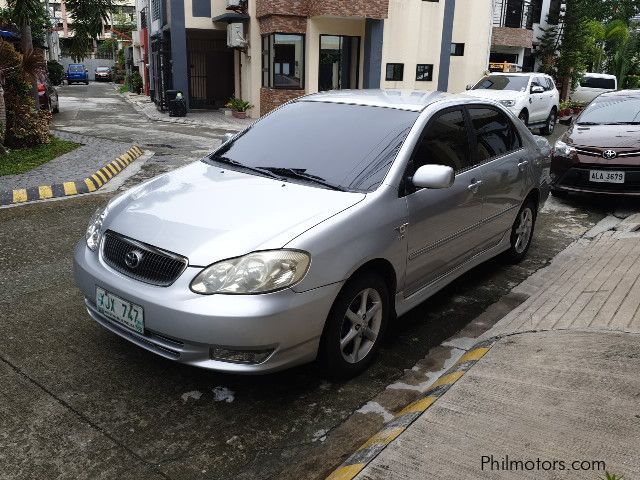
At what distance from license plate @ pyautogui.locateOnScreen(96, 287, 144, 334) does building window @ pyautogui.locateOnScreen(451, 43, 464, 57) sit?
23.7 metres

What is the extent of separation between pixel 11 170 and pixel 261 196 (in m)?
7.44

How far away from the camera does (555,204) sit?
27.9 ft

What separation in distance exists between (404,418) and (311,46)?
1888cm

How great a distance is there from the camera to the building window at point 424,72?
920 inches

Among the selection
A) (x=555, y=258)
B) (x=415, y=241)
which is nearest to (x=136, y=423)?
(x=415, y=241)

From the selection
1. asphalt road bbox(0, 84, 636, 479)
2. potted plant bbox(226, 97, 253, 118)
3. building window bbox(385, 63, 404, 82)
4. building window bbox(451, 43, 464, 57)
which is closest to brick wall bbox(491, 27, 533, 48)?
building window bbox(451, 43, 464, 57)

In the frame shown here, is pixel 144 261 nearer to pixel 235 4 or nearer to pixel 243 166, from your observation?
pixel 243 166

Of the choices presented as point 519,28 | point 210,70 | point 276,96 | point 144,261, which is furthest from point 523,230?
point 519,28

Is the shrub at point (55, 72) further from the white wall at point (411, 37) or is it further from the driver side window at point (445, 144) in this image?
the driver side window at point (445, 144)

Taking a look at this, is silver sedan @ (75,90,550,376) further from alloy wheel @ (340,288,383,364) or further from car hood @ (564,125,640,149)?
car hood @ (564,125,640,149)

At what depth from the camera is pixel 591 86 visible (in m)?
27.2

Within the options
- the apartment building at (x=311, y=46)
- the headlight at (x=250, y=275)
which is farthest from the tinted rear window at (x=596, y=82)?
the headlight at (x=250, y=275)

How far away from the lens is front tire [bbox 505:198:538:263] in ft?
18.5

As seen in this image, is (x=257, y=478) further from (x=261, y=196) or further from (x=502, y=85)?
(x=502, y=85)
